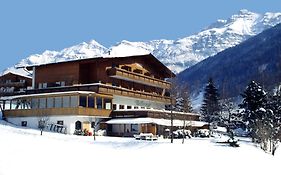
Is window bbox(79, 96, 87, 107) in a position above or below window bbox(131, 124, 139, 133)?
above

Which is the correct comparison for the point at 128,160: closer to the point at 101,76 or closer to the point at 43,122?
the point at 43,122

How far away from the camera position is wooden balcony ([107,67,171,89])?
2223 inches

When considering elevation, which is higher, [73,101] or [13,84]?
[13,84]

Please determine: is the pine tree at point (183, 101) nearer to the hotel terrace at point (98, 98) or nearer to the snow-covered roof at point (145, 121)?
the hotel terrace at point (98, 98)

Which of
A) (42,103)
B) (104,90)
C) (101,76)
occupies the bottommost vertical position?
(42,103)

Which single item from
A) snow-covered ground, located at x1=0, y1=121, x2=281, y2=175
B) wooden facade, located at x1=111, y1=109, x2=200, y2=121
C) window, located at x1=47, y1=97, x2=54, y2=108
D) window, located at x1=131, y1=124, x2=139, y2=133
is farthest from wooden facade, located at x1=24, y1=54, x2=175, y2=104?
snow-covered ground, located at x1=0, y1=121, x2=281, y2=175

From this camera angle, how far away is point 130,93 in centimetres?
5872

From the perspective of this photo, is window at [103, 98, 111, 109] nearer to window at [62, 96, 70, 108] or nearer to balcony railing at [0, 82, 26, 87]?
window at [62, 96, 70, 108]

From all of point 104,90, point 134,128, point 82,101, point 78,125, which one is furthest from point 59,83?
point 134,128

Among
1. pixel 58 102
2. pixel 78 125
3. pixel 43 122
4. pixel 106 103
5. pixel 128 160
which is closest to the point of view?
pixel 128 160

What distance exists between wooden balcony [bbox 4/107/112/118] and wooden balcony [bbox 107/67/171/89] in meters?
6.07

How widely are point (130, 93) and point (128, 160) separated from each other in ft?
112

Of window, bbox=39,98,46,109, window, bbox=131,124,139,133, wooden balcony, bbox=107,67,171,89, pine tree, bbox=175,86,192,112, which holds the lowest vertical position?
window, bbox=131,124,139,133

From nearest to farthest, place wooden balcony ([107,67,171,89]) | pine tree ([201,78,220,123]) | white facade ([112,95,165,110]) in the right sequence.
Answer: wooden balcony ([107,67,171,89]) < white facade ([112,95,165,110]) < pine tree ([201,78,220,123])
